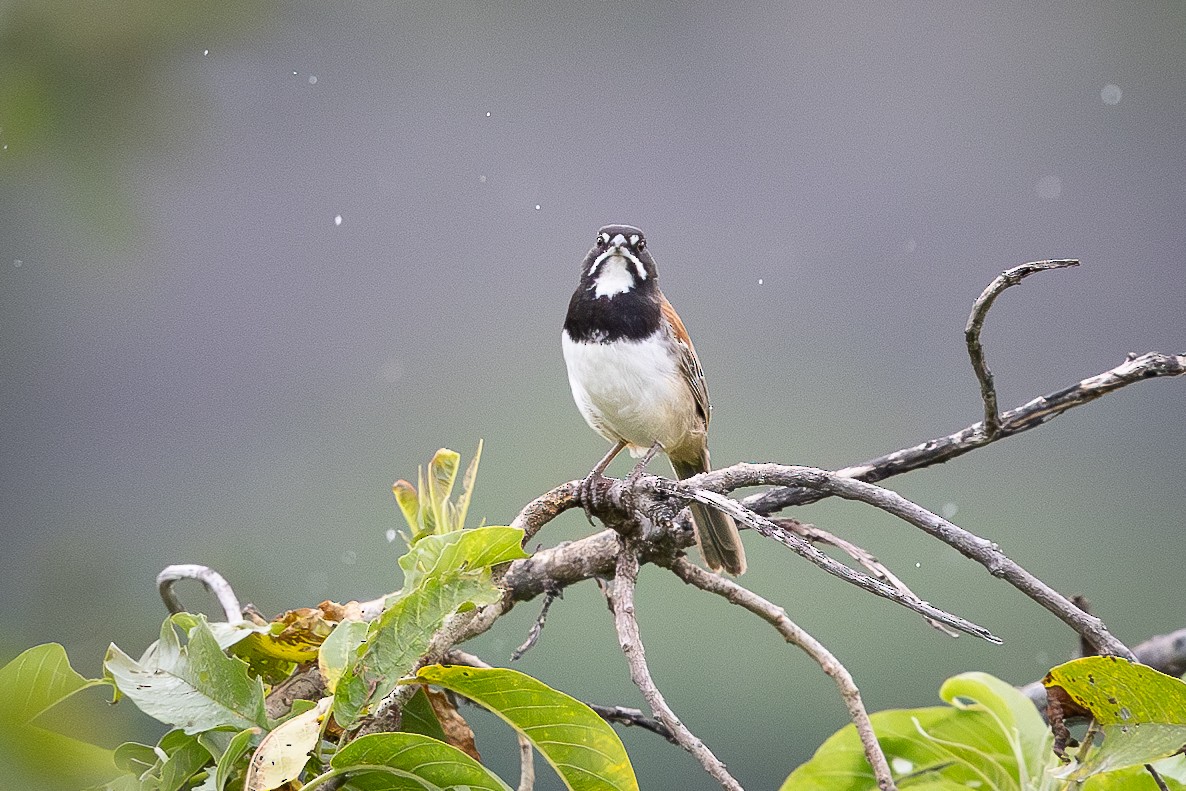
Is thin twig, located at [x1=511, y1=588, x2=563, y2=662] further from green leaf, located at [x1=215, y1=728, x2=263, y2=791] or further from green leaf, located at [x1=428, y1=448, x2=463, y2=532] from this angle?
green leaf, located at [x1=215, y1=728, x2=263, y2=791]

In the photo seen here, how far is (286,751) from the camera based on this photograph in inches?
26.1

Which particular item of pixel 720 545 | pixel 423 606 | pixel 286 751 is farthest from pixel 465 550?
pixel 720 545

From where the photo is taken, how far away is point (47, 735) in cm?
32

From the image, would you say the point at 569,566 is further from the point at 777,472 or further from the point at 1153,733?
the point at 1153,733

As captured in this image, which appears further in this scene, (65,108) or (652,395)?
(652,395)

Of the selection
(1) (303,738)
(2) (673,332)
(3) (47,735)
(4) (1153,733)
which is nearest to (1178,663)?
(4) (1153,733)

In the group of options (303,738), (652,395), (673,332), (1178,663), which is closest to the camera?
(303,738)

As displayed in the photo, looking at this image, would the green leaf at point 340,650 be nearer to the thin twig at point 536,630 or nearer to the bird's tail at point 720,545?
the thin twig at point 536,630

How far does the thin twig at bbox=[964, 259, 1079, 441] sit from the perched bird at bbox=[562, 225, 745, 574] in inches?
29.1

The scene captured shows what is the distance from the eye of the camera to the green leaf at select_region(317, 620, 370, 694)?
2.29ft

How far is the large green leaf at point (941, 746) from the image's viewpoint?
1.00 metres

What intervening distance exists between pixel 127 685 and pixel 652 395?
1103mm

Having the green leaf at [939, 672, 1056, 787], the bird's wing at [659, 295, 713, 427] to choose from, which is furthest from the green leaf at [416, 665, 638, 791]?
the bird's wing at [659, 295, 713, 427]

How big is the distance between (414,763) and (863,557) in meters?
0.40
